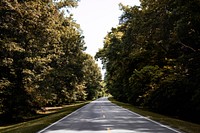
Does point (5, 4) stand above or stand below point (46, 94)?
above

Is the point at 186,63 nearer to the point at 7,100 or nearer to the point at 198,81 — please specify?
the point at 198,81

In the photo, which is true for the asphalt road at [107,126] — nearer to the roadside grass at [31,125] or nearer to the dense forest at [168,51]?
the roadside grass at [31,125]

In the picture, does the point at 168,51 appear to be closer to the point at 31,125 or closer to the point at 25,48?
the point at 25,48

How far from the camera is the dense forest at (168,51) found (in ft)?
63.0

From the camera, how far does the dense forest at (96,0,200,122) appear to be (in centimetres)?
1920

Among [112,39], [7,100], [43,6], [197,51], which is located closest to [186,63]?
[197,51]

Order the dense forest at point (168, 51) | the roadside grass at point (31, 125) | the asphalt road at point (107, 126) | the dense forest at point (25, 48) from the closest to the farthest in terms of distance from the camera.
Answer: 1. the asphalt road at point (107, 126)
2. the roadside grass at point (31, 125)
3. the dense forest at point (168, 51)
4. the dense forest at point (25, 48)

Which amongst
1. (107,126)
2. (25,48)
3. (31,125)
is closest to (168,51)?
(25,48)

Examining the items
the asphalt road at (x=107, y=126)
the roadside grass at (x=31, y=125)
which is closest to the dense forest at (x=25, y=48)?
the roadside grass at (x=31, y=125)

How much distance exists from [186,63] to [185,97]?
304 inches

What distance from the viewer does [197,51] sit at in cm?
2188

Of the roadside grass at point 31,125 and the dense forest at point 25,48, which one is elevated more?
the dense forest at point 25,48

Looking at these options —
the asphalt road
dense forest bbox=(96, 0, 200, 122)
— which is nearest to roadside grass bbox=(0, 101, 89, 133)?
the asphalt road

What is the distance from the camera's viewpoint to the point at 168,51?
3145 centimetres
